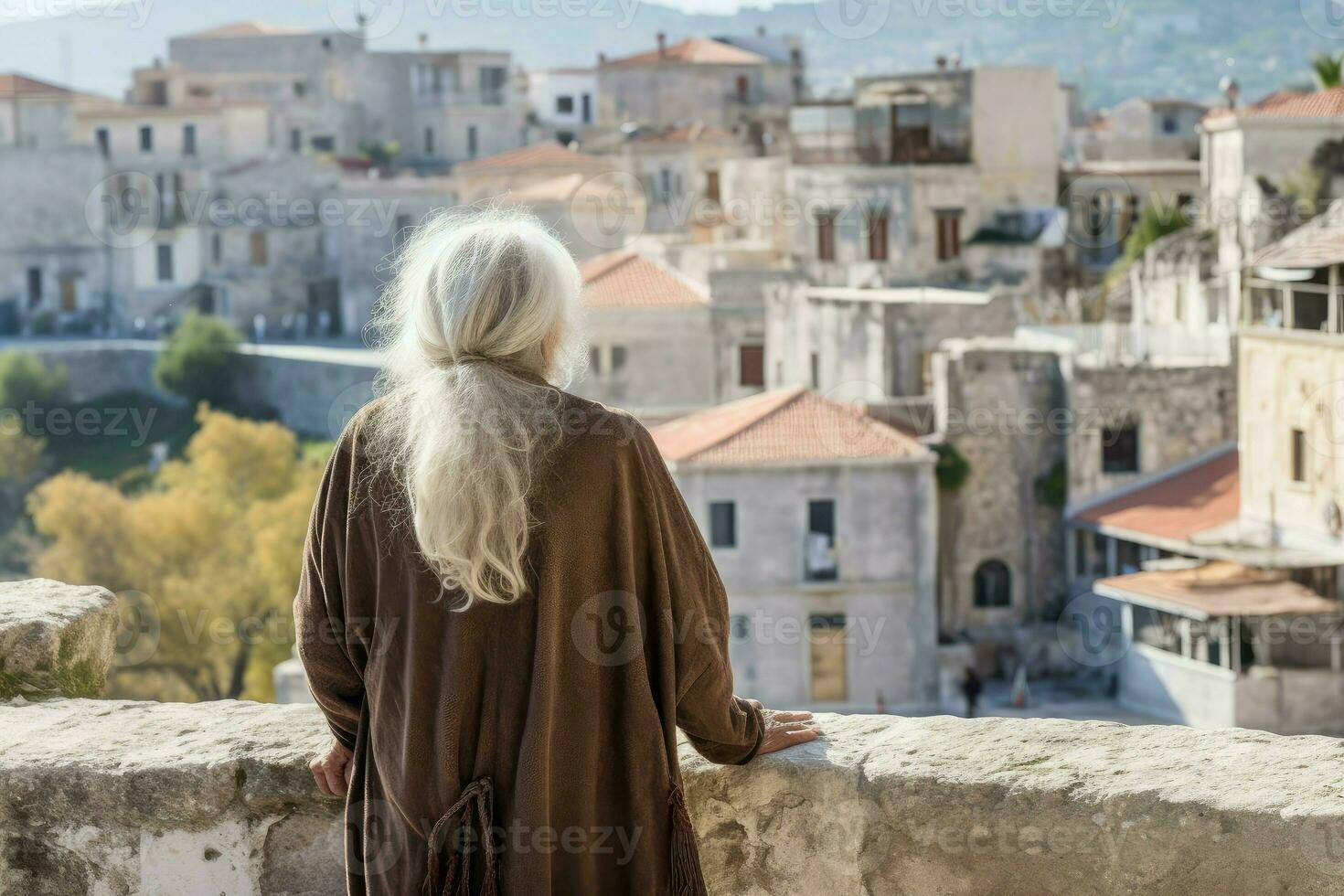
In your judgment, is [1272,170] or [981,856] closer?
[981,856]

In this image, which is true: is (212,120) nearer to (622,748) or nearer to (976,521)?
(976,521)

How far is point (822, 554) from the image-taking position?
91.0ft

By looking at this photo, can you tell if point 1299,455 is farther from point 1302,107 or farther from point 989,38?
point 989,38

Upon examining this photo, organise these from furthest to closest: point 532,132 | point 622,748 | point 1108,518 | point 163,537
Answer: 1. point 532,132
2. point 163,537
3. point 1108,518
4. point 622,748

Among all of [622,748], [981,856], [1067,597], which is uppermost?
[622,748]

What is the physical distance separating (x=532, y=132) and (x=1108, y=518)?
42.2 meters

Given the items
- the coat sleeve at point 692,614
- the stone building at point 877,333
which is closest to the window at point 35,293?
the stone building at point 877,333

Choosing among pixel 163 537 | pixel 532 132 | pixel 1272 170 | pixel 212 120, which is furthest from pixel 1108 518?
pixel 532 132

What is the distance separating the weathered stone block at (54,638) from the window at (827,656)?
22.5 meters

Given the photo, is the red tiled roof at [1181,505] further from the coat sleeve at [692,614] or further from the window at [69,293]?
the window at [69,293]

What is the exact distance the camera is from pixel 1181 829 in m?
3.64

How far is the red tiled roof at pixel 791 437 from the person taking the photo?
1079 inches

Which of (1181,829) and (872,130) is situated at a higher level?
(872,130)

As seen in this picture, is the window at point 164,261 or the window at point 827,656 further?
the window at point 164,261
